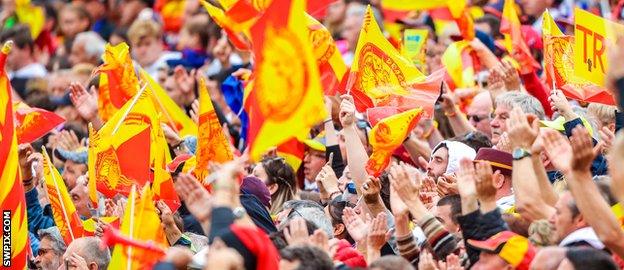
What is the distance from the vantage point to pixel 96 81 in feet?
47.5

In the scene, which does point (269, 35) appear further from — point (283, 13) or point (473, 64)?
point (473, 64)

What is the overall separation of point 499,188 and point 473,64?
10.8 feet

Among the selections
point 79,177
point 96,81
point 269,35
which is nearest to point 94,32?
point 96,81

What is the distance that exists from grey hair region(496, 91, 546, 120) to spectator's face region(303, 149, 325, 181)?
1653 millimetres

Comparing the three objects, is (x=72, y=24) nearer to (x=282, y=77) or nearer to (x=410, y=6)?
(x=410, y=6)

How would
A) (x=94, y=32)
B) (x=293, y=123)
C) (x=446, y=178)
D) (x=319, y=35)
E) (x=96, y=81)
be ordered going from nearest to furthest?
(x=293, y=123)
(x=446, y=178)
(x=319, y=35)
(x=96, y=81)
(x=94, y=32)

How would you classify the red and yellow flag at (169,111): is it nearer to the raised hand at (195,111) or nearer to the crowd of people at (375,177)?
the raised hand at (195,111)

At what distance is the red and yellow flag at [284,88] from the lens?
311 inches

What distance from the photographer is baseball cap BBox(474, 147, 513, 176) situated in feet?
32.1

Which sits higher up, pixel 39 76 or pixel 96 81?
pixel 96 81

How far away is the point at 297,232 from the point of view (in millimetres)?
8086

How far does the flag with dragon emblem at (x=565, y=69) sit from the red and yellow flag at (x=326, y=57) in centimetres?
148

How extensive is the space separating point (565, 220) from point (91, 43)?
10.1 meters

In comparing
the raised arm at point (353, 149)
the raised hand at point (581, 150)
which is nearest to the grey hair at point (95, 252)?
the raised arm at point (353, 149)
